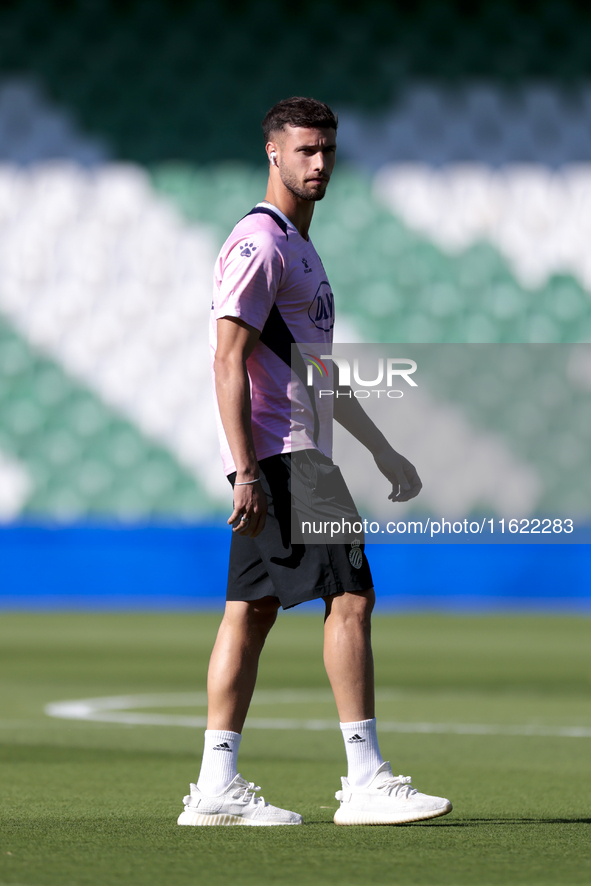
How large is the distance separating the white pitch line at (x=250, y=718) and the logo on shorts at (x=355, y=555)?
8.25 ft

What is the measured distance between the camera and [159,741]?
6.17 m

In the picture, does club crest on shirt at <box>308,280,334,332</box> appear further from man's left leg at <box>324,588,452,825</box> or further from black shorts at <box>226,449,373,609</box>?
man's left leg at <box>324,588,452,825</box>

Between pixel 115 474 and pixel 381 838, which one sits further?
pixel 115 474

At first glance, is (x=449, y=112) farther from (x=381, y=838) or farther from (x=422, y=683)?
(x=381, y=838)

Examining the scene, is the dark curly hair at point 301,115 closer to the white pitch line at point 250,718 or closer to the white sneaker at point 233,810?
the white sneaker at point 233,810

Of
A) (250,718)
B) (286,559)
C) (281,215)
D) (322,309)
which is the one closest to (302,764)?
(250,718)

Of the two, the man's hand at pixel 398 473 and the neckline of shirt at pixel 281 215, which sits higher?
the neckline of shirt at pixel 281 215

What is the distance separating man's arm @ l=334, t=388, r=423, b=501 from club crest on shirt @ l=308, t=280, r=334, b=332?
22 centimetres

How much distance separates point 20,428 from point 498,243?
5.15m

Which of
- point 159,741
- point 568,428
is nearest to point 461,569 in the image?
point 568,428

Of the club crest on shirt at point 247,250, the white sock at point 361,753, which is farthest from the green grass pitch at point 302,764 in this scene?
the club crest on shirt at point 247,250

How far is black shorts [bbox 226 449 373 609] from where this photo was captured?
158 inches

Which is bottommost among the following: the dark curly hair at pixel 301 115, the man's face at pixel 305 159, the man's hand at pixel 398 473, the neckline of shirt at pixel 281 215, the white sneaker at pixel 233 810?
Result: the white sneaker at pixel 233 810

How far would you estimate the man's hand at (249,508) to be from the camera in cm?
394
